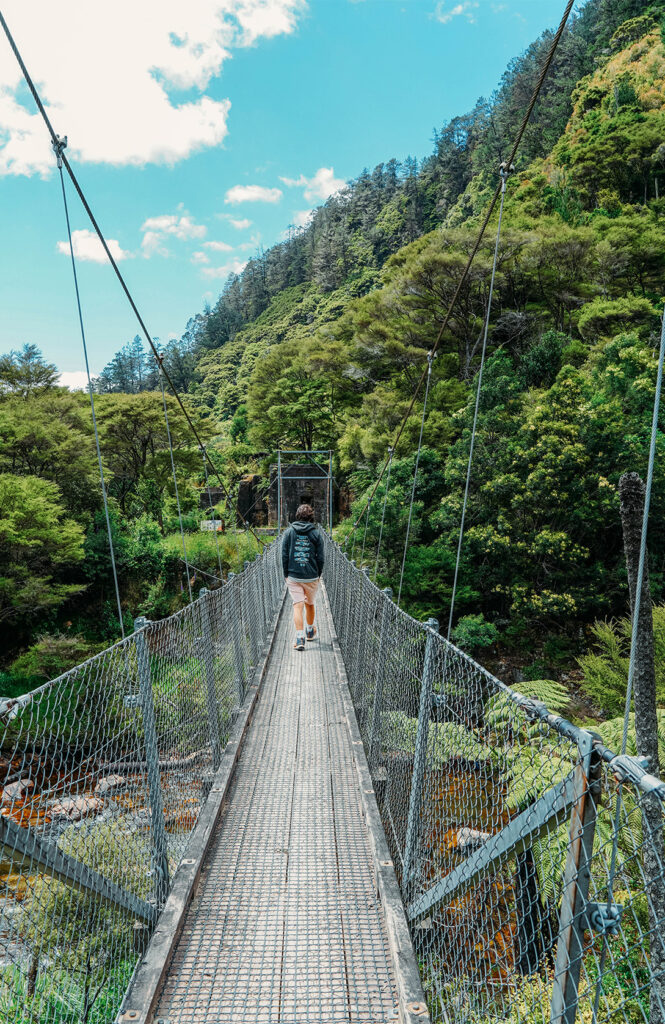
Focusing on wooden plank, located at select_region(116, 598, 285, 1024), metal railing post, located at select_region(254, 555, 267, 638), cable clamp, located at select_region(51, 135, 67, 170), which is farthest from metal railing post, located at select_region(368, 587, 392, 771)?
cable clamp, located at select_region(51, 135, 67, 170)

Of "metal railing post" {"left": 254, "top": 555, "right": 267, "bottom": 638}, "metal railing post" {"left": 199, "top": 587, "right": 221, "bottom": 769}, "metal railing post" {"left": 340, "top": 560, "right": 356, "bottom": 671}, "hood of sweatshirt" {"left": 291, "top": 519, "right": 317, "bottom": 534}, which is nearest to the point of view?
"metal railing post" {"left": 199, "top": 587, "right": 221, "bottom": 769}

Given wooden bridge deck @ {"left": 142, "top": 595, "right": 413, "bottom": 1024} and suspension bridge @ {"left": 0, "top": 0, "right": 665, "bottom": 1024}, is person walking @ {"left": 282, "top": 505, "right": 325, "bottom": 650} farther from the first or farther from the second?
wooden bridge deck @ {"left": 142, "top": 595, "right": 413, "bottom": 1024}

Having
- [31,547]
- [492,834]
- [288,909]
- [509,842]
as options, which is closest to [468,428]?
[31,547]

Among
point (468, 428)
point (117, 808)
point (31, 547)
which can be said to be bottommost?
point (117, 808)

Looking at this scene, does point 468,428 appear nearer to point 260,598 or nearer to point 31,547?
point 260,598

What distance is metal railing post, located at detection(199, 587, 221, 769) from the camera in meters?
2.56

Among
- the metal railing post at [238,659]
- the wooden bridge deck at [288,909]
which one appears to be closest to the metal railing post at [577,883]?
the wooden bridge deck at [288,909]

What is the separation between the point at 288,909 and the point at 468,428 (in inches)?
413

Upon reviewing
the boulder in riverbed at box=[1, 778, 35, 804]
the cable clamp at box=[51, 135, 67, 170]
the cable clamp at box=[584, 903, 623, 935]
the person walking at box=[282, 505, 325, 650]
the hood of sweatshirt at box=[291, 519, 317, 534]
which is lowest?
the boulder in riverbed at box=[1, 778, 35, 804]

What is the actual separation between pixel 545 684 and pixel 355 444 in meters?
12.5

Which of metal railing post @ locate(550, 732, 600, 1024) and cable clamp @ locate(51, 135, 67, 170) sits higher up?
cable clamp @ locate(51, 135, 67, 170)

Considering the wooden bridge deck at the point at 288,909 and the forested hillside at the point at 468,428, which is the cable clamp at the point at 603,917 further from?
the forested hillside at the point at 468,428

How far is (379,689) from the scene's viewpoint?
8.84 feet

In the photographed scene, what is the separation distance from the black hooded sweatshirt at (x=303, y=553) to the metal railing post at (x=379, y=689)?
5.22 feet
